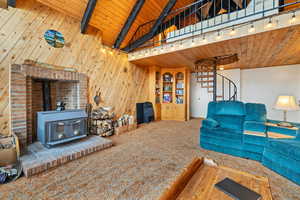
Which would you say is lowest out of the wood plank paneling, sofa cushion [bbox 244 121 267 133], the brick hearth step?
the brick hearth step

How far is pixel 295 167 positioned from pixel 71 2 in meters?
5.04

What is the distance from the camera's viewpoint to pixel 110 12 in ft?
11.9

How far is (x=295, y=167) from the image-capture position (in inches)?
67.9

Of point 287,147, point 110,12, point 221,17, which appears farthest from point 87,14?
point 287,147

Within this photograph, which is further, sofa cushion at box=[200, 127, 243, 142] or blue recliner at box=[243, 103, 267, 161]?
sofa cushion at box=[200, 127, 243, 142]

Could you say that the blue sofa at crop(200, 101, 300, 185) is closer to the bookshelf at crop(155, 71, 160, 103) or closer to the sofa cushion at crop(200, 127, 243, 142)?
the sofa cushion at crop(200, 127, 243, 142)

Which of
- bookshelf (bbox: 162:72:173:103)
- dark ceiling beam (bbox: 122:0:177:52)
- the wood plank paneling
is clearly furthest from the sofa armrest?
dark ceiling beam (bbox: 122:0:177:52)

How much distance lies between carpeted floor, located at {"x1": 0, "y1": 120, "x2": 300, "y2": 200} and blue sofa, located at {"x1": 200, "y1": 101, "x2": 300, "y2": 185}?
141 mm

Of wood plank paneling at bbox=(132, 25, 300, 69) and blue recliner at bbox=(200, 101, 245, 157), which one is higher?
wood plank paneling at bbox=(132, 25, 300, 69)

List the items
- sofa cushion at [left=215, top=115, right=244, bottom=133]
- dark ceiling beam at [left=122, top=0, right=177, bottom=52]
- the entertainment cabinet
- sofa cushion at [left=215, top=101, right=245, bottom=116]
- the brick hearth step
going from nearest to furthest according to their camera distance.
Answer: the brick hearth step < sofa cushion at [left=215, top=115, right=244, bottom=133] < sofa cushion at [left=215, top=101, right=245, bottom=116] < dark ceiling beam at [left=122, top=0, right=177, bottom=52] < the entertainment cabinet

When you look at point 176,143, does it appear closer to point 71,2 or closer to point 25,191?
point 25,191

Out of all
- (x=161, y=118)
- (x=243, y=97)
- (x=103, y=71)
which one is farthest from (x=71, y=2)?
(x=243, y=97)

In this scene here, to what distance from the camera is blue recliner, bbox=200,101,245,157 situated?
8.15 ft

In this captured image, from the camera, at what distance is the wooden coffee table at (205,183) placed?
1.03 m
